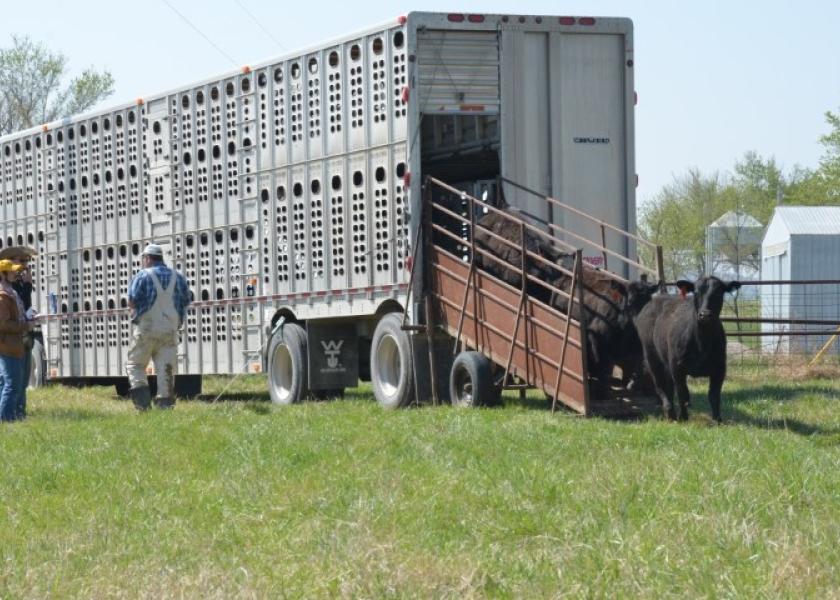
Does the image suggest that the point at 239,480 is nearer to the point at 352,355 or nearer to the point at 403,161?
the point at 403,161

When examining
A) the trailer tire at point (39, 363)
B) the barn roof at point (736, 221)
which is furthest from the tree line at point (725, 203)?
the trailer tire at point (39, 363)

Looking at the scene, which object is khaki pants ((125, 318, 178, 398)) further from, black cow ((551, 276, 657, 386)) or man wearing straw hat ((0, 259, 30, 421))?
black cow ((551, 276, 657, 386))

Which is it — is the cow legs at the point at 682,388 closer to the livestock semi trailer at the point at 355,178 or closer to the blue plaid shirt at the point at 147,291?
the livestock semi trailer at the point at 355,178

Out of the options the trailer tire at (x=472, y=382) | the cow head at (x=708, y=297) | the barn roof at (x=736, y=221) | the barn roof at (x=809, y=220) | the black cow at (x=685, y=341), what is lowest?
the trailer tire at (x=472, y=382)

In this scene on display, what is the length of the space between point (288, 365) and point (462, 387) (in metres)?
3.90

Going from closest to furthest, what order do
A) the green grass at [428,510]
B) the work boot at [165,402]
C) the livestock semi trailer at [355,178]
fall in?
the green grass at [428,510] → the livestock semi trailer at [355,178] → the work boot at [165,402]

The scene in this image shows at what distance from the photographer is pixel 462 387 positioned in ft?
56.0

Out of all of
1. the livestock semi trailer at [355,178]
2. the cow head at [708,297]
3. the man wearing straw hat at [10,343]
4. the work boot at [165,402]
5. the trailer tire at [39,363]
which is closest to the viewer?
the cow head at [708,297]

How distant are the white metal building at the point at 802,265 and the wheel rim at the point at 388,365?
10.6m

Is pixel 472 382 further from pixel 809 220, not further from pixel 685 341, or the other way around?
pixel 809 220

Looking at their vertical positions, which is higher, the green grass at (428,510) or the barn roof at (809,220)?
the barn roof at (809,220)

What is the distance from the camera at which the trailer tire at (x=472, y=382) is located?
16.5m

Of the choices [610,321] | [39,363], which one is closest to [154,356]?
[610,321]

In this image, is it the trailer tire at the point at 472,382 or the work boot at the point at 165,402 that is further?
the work boot at the point at 165,402
